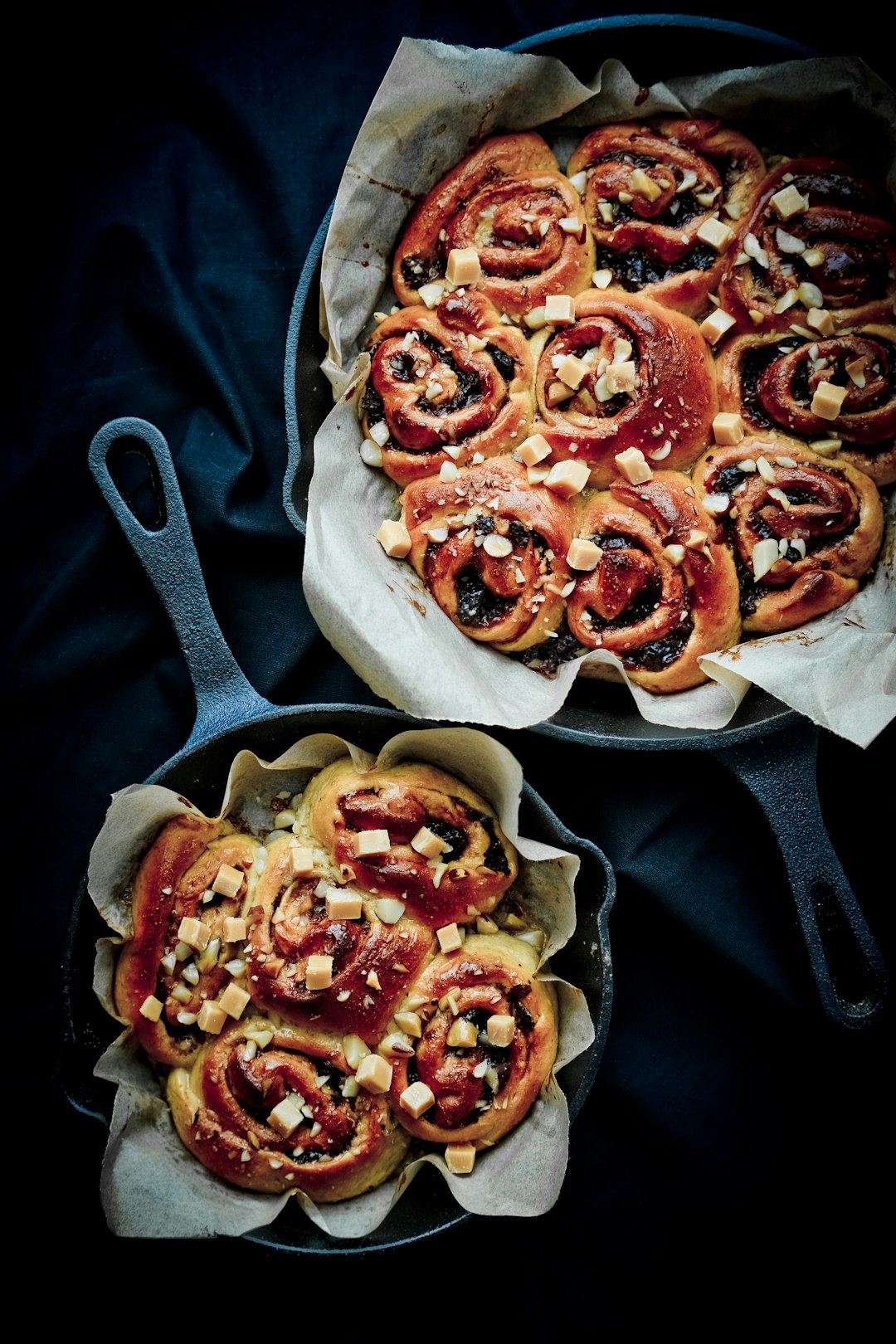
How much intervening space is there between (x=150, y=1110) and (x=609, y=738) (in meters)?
1.30

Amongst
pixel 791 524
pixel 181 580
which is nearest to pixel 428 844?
pixel 181 580

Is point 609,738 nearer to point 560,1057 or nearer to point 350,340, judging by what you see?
point 560,1057

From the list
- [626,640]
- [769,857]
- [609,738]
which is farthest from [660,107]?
[769,857]

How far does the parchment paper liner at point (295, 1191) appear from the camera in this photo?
85.4 inches

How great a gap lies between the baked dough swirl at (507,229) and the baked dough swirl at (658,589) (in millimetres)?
516

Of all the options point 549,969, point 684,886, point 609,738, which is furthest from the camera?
point 684,886

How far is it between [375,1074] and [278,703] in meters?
0.96

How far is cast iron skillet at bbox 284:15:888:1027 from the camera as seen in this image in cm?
229

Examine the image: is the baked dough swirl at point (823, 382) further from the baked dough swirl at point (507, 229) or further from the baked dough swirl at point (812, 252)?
the baked dough swirl at point (507, 229)

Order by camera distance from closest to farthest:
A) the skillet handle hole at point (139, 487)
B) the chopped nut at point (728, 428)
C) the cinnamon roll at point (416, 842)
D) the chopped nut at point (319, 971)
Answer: the chopped nut at point (319, 971) → the cinnamon roll at point (416, 842) → the chopped nut at point (728, 428) → the skillet handle hole at point (139, 487)

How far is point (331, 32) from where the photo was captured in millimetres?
2646

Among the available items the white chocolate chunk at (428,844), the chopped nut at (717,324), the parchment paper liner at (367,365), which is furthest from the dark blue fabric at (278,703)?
the chopped nut at (717,324)

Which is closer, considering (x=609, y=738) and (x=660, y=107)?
(x=609, y=738)

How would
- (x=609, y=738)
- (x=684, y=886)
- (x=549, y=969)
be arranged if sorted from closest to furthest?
1. (x=609, y=738)
2. (x=549, y=969)
3. (x=684, y=886)
